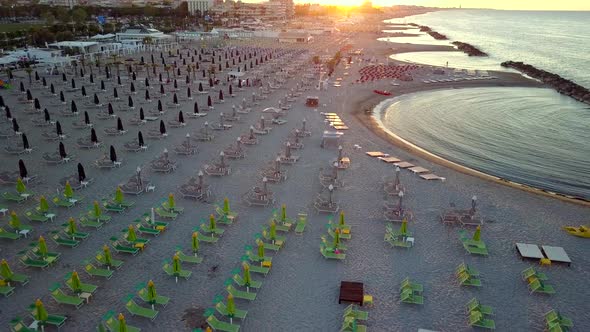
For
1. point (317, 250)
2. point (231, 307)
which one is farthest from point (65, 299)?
point (317, 250)

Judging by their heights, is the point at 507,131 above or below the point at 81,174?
below

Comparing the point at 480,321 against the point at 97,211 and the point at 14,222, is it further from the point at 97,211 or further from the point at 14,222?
the point at 14,222

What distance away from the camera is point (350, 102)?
35.2 m

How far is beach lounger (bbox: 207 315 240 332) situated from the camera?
10.0 meters

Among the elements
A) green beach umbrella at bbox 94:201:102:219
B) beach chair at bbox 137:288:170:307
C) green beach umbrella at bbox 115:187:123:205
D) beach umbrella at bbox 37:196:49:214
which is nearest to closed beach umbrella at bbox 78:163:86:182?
beach umbrella at bbox 37:196:49:214

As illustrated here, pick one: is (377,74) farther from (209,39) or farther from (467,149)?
(209,39)

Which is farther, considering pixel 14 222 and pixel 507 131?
pixel 507 131

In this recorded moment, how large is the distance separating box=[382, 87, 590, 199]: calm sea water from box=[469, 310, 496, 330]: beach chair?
13.3 m

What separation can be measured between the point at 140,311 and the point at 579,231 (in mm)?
14663

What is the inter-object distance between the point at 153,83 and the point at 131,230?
2764cm

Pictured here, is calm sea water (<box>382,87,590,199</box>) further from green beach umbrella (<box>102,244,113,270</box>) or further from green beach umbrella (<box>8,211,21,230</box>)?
green beach umbrella (<box>8,211,21,230</box>)

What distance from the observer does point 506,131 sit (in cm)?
3170

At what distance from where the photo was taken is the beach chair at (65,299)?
10.6 meters

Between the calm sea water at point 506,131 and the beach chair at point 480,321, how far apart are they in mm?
13339
